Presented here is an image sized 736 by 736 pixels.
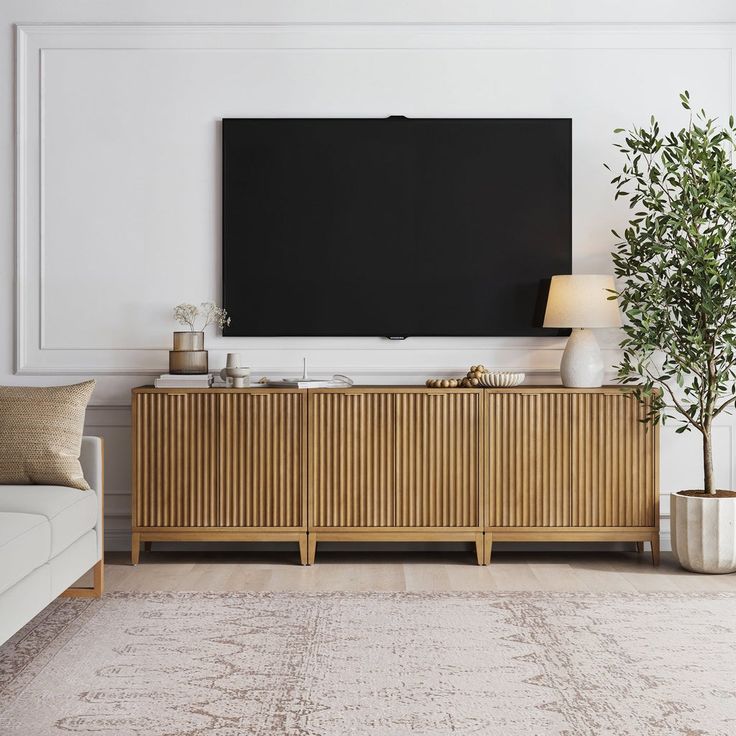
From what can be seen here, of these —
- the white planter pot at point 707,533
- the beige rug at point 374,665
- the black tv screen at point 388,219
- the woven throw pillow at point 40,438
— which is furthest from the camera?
the black tv screen at point 388,219

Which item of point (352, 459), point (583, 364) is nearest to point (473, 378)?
point (583, 364)

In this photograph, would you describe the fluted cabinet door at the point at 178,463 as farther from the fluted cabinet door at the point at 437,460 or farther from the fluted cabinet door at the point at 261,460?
the fluted cabinet door at the point at 437,460

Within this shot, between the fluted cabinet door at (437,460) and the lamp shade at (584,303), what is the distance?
545 mm

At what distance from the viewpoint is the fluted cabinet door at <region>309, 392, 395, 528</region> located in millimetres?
3846

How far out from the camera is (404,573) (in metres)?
3.79

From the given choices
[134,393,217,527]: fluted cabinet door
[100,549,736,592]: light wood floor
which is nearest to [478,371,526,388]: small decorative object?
[100,549,736,592]: light wood floor

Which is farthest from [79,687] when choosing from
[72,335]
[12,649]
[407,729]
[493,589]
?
[72,335]

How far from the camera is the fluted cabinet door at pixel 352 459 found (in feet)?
12.6

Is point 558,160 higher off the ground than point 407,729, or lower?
higher

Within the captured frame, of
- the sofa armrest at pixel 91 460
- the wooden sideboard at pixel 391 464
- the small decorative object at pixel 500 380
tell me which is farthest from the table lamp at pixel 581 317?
the sofa armrest at pixel 91 460

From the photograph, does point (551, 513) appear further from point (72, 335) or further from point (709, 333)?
point (72, 335)

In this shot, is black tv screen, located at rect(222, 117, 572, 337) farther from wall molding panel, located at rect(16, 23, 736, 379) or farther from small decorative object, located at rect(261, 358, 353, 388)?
small decorative object, located at rect(261, 358, 353, 388)

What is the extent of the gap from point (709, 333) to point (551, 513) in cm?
106

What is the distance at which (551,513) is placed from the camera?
386 centimetres
